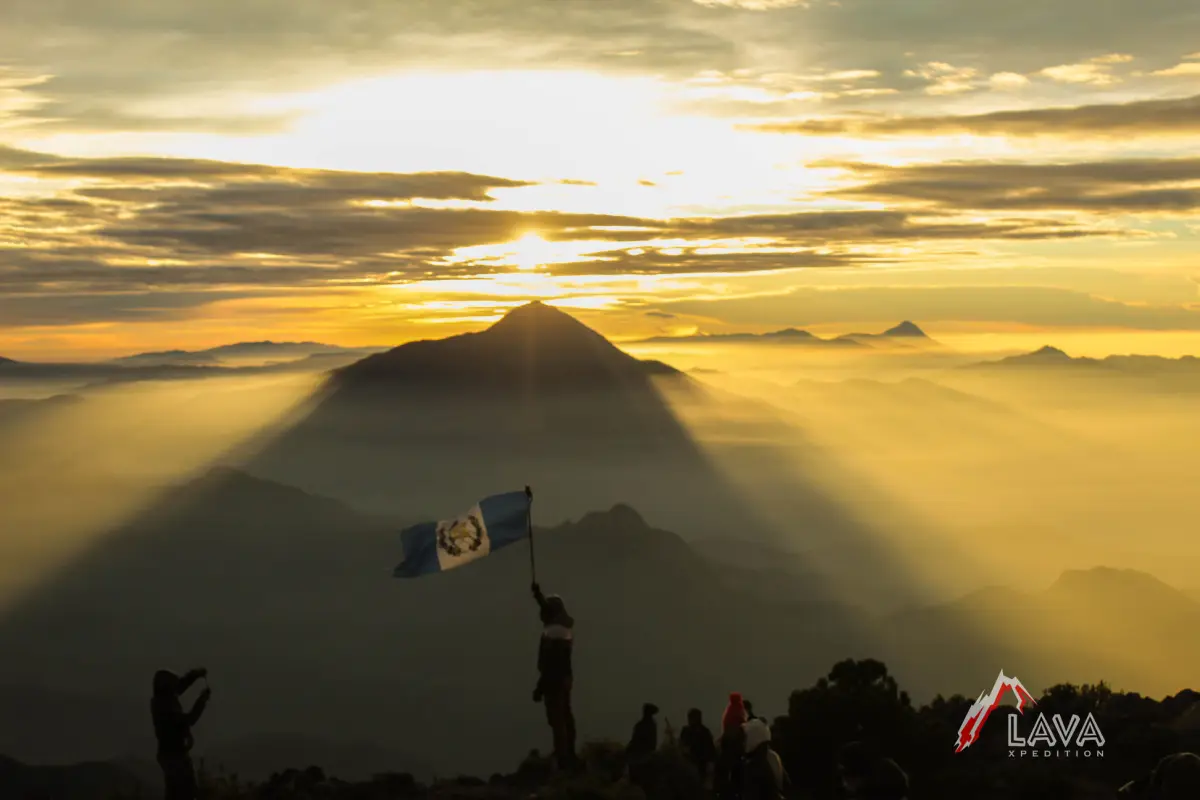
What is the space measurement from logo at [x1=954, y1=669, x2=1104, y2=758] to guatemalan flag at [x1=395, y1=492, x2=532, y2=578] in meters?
7.68

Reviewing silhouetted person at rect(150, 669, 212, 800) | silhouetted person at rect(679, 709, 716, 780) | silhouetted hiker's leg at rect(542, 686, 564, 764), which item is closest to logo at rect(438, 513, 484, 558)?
silhouetted hiker's leg at rect(542, 686, 564, 764)

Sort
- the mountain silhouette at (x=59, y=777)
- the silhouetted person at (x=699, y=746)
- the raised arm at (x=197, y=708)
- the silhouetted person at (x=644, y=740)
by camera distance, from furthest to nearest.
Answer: the mountain silhouette at (x=59, y=777)
the silhouetted person at (x=644, y=740)
the silhouetted person at (x=699, y=746)
the raised arm at (x=197, y=708)

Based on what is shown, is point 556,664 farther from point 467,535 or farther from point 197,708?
point 197,708

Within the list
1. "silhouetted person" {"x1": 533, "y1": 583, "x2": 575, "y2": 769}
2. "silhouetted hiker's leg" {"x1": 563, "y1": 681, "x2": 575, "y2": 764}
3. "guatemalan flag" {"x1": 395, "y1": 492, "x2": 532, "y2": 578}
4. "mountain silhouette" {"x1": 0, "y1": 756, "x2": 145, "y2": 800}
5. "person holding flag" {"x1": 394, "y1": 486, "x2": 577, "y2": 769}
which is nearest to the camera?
Answer: "silhouetted person" {"x1": 533, "y1": 583, "x2": 575, "y2": 769}

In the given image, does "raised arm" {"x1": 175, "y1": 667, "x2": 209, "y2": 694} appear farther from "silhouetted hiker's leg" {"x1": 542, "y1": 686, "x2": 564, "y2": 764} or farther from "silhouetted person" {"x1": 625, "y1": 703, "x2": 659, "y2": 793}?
"silhouetted person" {"x1": 625, "y1": 703, "x2": 659, "y2": 793}

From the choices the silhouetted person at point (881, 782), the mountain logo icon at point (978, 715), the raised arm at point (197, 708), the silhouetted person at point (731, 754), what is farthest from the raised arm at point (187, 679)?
the mountain logo icon at point (978, 715)

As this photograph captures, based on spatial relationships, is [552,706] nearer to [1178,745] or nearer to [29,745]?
[1178,745]

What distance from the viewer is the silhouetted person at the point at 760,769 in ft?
42.4

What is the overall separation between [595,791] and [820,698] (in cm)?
622

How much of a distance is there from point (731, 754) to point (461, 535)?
7.46 metres

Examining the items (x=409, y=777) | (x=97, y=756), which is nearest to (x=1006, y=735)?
(x=409, y=777)

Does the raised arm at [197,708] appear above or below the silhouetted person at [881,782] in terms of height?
below

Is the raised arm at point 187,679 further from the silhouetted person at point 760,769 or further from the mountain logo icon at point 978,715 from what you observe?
the mountain logo icon at point 978,715

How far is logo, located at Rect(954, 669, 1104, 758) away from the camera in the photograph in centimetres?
1866
